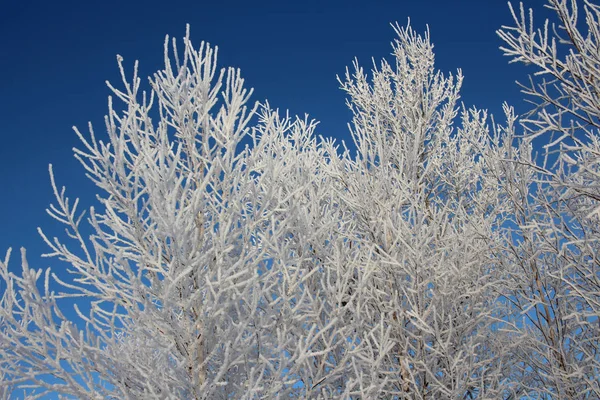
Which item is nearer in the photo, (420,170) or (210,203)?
(210,203)

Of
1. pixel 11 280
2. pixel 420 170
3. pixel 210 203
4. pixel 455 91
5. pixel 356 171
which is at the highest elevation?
pixel 455 91

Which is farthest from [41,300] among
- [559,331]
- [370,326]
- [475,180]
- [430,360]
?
[475,180]

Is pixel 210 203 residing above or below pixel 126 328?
above

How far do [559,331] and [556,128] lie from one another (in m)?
2.69

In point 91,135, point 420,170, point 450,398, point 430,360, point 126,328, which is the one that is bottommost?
point 450,398

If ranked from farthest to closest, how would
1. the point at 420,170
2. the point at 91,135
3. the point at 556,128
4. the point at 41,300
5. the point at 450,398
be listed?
the point at 420,170
the point at 450,398
the point at 556,128
the point at 91,135
the point at 41,300

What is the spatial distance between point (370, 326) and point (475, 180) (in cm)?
547

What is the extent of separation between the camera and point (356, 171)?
20.2 feet

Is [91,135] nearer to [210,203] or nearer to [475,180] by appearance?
[210,203]

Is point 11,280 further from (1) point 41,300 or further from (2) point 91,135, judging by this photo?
(2) point 91,135

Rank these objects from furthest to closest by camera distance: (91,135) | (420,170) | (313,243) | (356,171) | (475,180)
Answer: (475,180), (420,170), (356,171), (313,243), (91,135)

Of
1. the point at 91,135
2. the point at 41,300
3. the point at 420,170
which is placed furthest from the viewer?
the point at 420,170

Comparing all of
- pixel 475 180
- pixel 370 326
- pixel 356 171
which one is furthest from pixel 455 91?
pixel 370 326

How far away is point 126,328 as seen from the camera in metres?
3.64
